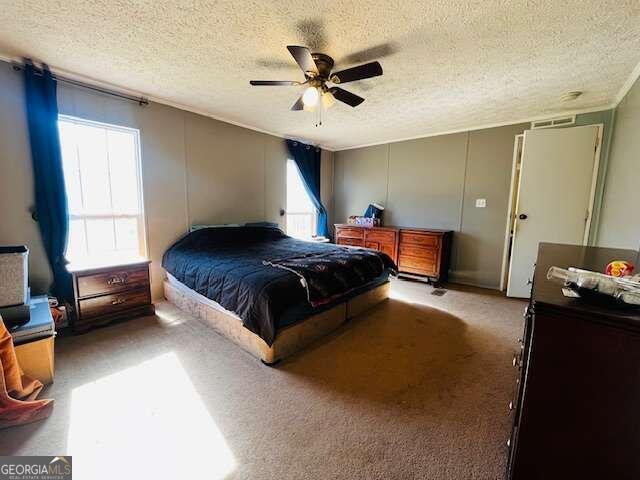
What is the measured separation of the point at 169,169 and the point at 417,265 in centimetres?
375

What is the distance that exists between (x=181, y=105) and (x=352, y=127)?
7.56 feet

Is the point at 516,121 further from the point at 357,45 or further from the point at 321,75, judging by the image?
the point at 321,75

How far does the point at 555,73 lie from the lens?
7.74 feet

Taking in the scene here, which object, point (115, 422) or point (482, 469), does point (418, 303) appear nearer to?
point (482, 469)

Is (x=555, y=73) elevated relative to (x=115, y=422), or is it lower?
elevated

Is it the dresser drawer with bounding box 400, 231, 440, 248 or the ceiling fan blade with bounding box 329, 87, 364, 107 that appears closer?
the ceiling fan blade with bounding box 329, 87, 364, 107

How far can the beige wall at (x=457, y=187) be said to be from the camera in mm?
3885

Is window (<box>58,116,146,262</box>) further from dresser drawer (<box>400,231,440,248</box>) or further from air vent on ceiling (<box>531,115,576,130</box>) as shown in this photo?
air vent on ceiling (<box>531,115,576,130</box>)

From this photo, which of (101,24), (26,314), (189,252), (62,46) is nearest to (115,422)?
(26,314)

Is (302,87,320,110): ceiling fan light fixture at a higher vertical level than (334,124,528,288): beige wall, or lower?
higher

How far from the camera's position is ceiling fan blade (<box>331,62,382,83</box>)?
1897mm

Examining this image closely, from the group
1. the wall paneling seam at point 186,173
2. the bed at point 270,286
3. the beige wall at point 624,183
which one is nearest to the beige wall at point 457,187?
the beige wall at point 624,183

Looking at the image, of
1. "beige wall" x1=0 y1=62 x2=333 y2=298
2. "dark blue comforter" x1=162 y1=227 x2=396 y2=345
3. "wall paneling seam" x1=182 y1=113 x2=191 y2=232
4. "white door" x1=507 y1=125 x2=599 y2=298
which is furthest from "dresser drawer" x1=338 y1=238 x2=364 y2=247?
"wall paneling seam" x1=182 y1=113 x2=191 y2=232

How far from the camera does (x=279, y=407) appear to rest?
164 centimetres
